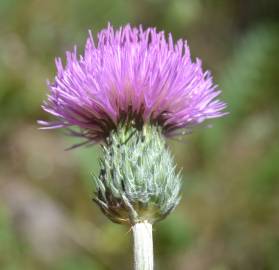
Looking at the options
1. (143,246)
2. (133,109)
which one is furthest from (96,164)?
(143,246)

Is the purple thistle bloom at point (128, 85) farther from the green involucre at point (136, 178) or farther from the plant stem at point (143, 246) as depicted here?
the plant stem at point (143, 246)

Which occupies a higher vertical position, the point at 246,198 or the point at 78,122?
the point at 246,198

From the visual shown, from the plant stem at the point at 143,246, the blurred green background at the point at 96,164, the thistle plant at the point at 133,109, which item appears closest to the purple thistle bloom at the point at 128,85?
the thistle plant at the point at 133,109

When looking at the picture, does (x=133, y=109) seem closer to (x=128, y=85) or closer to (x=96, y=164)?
(x=128, y=85)

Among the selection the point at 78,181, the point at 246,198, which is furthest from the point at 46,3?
the point at 246,198

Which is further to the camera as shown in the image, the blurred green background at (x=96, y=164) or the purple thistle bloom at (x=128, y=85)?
the blurred green background at (x=96, y=164)

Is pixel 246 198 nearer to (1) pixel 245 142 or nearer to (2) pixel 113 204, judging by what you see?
(1) pixel 245 142
